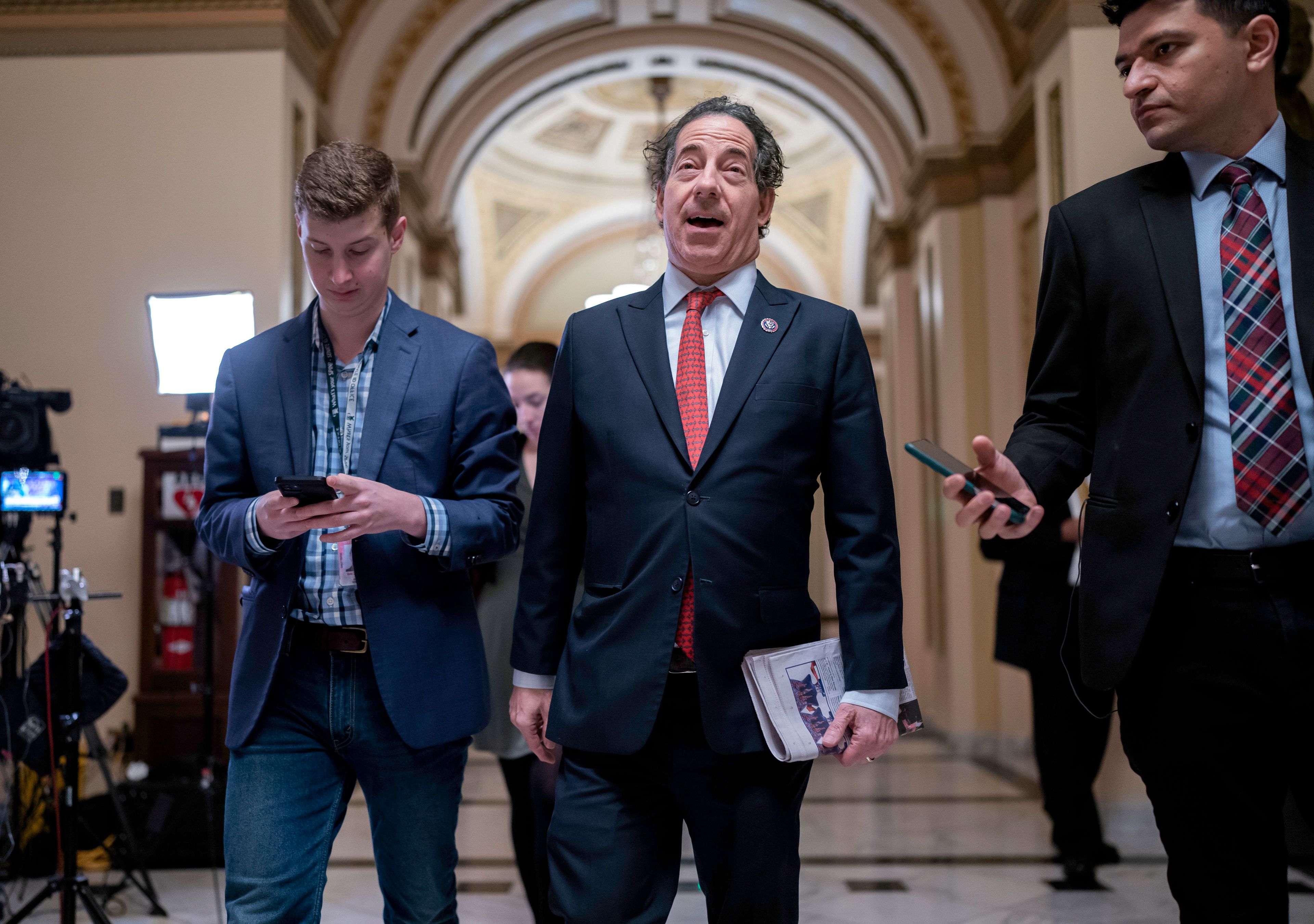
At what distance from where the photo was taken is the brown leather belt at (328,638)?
6.56ft

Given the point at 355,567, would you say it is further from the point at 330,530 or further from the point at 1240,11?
the point at 1240,11

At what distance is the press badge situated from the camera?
6.66ft

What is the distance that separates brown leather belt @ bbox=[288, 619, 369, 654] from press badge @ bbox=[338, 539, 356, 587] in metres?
0.07

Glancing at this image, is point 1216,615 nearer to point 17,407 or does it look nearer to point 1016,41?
point 17,407

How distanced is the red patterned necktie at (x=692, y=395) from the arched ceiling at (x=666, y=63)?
5.90 meters

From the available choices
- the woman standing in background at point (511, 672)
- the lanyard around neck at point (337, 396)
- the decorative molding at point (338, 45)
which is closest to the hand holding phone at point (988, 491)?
the lanyard around neck at point (337, 396)

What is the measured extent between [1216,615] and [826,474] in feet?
2.04

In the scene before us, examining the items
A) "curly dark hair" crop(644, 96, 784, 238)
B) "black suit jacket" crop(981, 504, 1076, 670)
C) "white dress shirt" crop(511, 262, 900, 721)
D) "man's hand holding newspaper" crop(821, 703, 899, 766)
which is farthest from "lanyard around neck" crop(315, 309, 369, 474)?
"black suit jacket" crop(981, 504, 1076, 670)

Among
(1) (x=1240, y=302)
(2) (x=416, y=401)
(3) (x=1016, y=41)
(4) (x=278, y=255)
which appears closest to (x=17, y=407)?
(4) (x=278, y=255)

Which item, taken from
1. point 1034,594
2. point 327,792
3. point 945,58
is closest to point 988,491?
point 327,792

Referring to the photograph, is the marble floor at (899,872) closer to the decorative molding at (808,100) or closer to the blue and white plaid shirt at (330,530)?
the blue and white plaid shirt at (330,530)

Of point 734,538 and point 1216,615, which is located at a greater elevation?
point 734,538

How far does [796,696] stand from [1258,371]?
0.84 meters

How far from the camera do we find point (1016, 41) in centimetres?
748
